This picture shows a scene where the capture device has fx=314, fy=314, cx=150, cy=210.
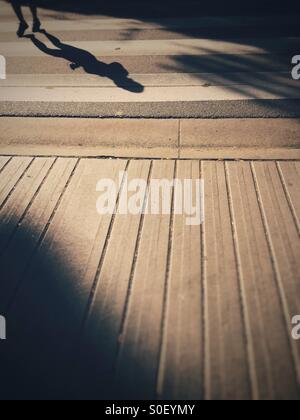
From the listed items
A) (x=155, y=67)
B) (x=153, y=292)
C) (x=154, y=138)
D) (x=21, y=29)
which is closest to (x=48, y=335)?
(x=153, y=292)

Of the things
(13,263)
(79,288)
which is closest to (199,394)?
(79,288)

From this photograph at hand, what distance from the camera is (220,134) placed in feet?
14.1

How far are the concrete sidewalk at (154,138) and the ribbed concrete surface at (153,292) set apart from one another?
0.48m

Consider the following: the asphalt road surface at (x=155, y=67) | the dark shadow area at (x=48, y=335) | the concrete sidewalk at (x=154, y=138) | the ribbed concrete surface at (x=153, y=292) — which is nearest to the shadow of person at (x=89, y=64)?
the asphalt road surface at (x=155, y=67)

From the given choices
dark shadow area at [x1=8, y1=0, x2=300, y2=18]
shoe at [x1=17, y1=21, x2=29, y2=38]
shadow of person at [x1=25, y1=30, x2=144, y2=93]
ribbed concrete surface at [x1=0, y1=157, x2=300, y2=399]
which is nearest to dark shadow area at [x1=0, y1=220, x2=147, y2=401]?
ribbed concrete surface at [x1=0, y1=157, x2=300, y2=399]

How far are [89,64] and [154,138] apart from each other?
3123 millimetres

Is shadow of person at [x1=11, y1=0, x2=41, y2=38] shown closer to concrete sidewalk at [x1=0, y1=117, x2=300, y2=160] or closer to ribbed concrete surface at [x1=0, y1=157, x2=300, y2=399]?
concrete sidewalk at [x1=0, y1=117, x2=300, y2=160]

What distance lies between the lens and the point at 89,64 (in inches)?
250

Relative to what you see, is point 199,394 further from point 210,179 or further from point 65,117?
point 65,117

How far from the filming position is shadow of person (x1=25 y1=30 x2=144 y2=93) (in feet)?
18.4

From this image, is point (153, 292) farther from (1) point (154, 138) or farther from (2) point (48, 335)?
(1) point (154, 138)

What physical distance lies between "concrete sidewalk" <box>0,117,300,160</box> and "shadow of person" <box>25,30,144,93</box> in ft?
4.08

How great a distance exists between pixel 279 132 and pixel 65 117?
3.15m

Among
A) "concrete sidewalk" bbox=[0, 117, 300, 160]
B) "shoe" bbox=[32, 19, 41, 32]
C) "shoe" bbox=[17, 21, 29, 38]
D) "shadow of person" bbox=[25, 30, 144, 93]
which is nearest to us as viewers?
"concrete sidewalk" bbox=[0, 117, 300, 160]
